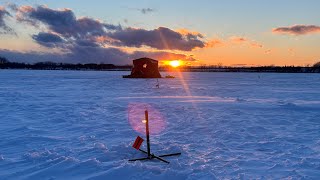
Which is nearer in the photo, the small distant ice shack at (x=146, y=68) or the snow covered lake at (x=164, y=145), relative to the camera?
the snow covered lake at (x=164, y=145)

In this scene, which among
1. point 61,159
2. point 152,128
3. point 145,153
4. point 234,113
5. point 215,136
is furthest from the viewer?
point 234,113

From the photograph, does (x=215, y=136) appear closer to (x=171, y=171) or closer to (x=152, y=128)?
(x=152, y=128)

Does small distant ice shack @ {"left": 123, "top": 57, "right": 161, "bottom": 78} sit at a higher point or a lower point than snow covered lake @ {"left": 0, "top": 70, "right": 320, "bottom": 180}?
higher

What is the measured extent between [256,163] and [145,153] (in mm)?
2564

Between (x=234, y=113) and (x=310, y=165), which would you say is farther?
(x=234, y=113)

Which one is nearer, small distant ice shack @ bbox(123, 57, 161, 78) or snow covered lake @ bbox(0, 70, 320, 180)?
snow covered lake @ bbox(0, 70, 320, 180)

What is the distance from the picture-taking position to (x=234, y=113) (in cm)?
1452

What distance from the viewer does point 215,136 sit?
Result: 952cm

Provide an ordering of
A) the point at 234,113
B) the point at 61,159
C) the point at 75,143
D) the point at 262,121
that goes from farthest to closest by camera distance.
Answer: the point at 234,113 → the point at 262,121 → the point at 75,143 → the point at 61,159

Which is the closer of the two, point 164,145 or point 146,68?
point 164,145

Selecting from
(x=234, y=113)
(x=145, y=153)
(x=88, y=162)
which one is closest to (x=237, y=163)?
(x=145, y=153)

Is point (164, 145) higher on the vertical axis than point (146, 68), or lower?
lower

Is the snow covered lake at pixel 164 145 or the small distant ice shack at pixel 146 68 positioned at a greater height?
the small distant ice shack at pixel 146 68

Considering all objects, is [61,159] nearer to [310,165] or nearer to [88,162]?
[88,162]
